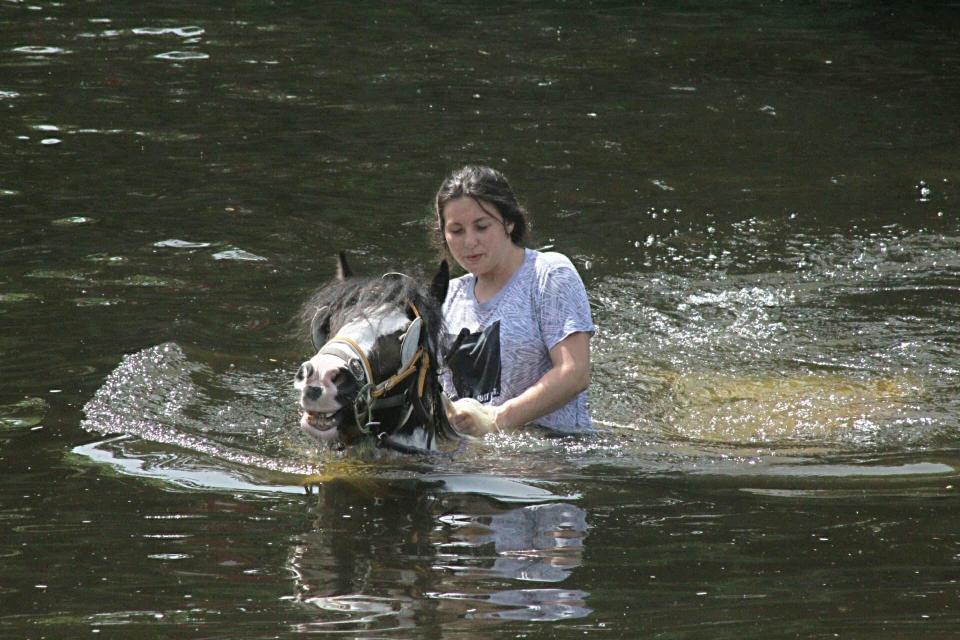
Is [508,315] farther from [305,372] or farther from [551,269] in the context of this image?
[305,372]

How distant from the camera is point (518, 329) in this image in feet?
20.1

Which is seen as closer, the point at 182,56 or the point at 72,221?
the point at 72,221

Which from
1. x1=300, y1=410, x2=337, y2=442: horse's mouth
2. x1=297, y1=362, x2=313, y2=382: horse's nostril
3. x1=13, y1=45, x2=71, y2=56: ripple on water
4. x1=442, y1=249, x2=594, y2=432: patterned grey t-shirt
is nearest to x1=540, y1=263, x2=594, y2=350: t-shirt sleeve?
x1=442, y1=249, x2=594, y2=432: patterned grey t-shirt

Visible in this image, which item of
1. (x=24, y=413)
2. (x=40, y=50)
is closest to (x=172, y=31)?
(x=40, y=50)

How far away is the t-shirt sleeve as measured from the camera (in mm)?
6066

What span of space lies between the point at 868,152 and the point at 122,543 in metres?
9.39

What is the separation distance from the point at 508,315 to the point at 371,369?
1441 millimetres

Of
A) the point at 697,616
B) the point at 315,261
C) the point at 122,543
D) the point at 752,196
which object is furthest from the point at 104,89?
the point at 697,616

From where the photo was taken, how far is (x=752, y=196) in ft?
36.4

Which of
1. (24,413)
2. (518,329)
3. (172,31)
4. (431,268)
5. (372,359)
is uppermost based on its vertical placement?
(172,31)

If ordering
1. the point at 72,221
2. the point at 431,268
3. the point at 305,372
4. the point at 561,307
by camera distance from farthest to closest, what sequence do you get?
the point at 72,221 → the point at 431,268 → the point at 561,307 → the point at 305,372

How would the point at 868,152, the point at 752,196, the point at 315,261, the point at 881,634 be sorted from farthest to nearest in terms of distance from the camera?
the point at 868,152, the point at 752,196, the point at 315,261, the point at 881,634

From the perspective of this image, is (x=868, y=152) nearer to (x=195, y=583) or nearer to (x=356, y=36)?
(x=356, y=36)

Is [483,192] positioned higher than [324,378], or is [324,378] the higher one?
[483,192]
